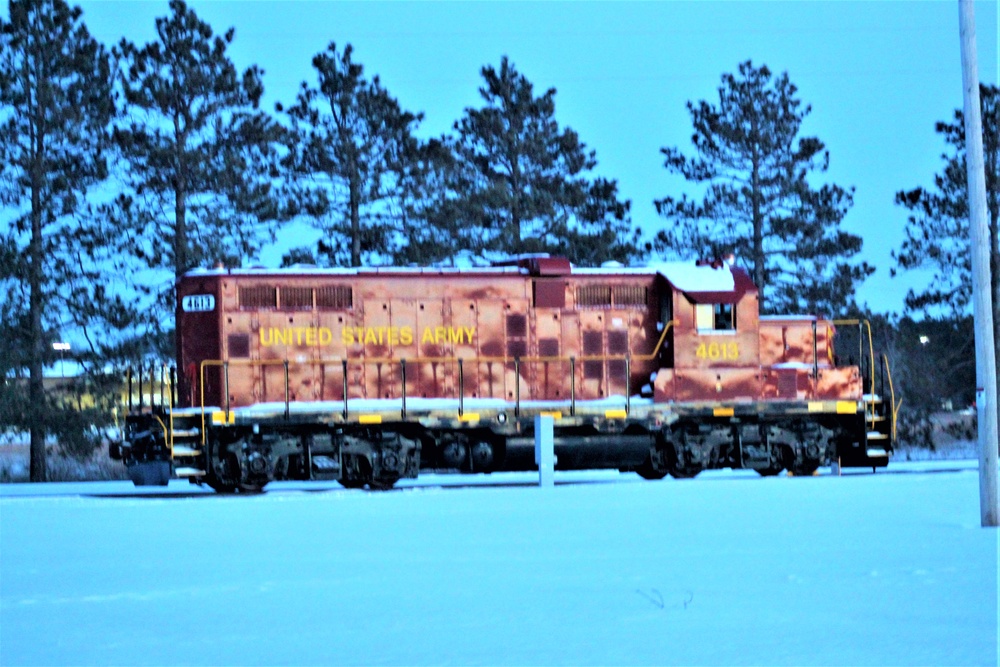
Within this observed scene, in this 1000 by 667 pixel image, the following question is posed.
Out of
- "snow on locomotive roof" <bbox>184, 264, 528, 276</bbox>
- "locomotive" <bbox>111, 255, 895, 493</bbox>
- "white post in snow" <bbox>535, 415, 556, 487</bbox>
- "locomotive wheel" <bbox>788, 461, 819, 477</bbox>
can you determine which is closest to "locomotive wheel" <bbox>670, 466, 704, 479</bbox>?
"locomotive" <bbox>111, 255, 895, 493</bbox>

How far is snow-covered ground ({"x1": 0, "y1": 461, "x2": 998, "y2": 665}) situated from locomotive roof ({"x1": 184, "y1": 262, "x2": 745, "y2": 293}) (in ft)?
15.4

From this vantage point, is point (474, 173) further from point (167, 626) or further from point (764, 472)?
point (167, 626)

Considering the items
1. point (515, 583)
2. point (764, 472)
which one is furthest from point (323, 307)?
point (515, 583)

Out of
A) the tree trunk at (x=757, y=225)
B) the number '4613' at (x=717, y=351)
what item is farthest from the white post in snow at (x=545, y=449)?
the tree trunk at (x=757, y=225)

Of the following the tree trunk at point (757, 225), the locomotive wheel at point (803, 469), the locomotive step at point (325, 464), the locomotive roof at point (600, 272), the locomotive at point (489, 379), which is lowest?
the locomotive wheel at point (803, 469)

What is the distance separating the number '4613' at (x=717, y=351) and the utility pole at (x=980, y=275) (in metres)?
7.87

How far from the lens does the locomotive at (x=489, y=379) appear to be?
19.6 metres

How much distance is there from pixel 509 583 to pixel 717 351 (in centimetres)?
1243

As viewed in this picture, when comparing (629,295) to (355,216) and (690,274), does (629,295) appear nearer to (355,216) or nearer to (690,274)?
(690,274)

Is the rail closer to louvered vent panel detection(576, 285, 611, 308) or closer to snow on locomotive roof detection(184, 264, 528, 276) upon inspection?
louvered vent panel detection(576, 285, 611, 308)

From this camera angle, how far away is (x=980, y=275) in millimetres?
13047

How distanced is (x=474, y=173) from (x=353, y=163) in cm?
393

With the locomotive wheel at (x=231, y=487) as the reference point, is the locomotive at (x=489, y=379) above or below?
above

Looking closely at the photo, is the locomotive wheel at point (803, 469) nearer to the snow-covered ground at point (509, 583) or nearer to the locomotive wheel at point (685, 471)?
the locomotive wheel at point (685, 471)
